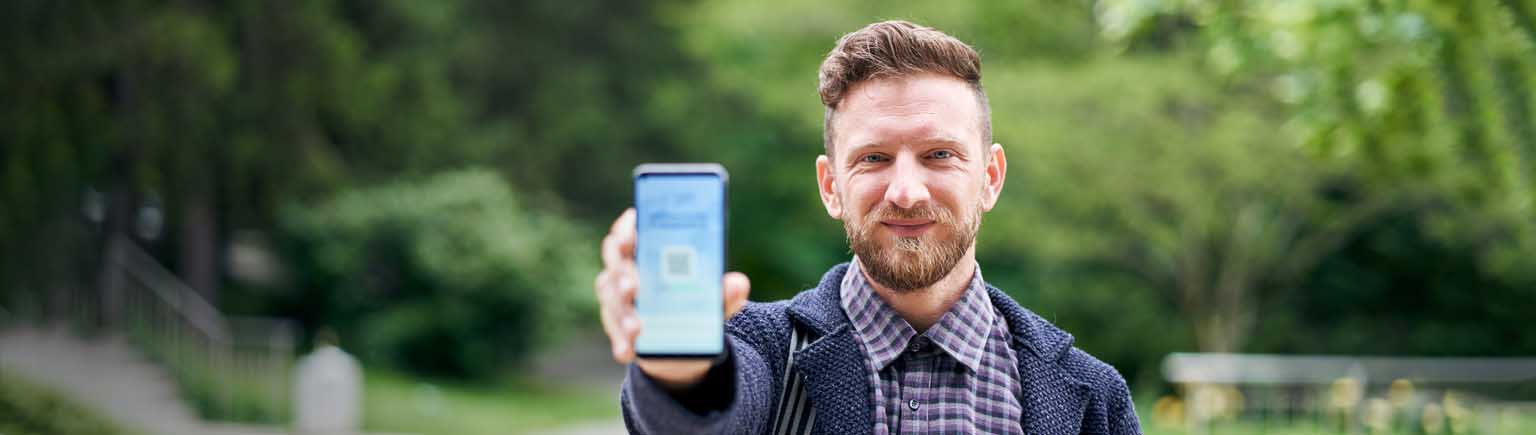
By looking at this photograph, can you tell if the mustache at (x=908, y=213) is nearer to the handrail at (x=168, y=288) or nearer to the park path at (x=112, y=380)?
the park path at (x=112, y=380)

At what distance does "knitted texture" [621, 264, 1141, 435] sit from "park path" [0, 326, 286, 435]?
1259 cm

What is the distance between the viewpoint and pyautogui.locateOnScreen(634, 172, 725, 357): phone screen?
5.91ft

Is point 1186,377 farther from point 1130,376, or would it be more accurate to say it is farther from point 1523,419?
point 1130,376

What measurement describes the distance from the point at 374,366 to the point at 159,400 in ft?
11.3

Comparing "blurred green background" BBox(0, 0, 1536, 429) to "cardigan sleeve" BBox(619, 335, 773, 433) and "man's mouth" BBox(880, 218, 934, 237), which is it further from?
"cardigan sleeve" BBox(619, 335, 773, 433)

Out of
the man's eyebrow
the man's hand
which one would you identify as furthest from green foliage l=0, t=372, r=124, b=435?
the man's hand

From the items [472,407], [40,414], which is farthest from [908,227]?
[472,407]

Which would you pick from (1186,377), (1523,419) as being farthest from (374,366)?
(1523,419)

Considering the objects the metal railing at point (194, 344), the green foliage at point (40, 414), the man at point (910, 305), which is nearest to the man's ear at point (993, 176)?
the man at point (910, 305)

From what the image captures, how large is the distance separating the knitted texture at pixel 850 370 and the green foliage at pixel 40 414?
10.5m

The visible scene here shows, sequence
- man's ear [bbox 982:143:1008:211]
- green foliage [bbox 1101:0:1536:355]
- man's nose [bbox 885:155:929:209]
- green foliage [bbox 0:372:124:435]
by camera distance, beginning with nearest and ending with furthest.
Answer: man's nose [bbox 885:155:929:209] < man's ear [bbox 982:143:1008:211] < green foliage [bbox 1101:0:1536:355] < green foliage [bbox 0:372:124:435]

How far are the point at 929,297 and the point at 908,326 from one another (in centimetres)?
6

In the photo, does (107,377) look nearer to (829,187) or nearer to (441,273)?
(441,273)

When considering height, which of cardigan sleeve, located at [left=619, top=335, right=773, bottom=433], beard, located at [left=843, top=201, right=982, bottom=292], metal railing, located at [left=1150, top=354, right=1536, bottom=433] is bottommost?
cardigan sleeve, located at [left=619, top=335, right=773, bottom=433]
